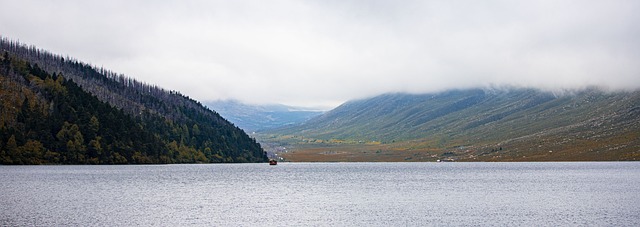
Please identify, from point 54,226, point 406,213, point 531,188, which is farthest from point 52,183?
point 531,188

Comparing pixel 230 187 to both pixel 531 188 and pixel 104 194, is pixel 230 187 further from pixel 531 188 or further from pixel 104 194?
pixel 531 188

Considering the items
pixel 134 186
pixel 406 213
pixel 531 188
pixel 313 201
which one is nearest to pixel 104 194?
pixel 134 186

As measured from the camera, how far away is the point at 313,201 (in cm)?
10069

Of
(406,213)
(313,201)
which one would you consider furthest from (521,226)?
(313,201)

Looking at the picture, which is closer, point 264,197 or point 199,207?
point 199,207

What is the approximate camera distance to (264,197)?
10819 cm

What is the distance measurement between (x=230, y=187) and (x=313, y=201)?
36.4 metres

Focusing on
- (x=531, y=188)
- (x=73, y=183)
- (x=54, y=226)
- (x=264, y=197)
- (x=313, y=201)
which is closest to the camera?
(x=54, y=226)

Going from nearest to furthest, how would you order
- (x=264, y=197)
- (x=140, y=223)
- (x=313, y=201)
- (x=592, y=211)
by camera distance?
1. (x=140, y=223)
2. (x=592, y=211)
3. (x=313, y=201)
4. (x=264, y=197)

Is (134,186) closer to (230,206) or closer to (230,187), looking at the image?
(230,187)

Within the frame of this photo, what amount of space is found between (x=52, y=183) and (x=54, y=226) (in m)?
71.3

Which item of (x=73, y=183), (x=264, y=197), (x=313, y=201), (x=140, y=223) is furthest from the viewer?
(x=73, y=183)

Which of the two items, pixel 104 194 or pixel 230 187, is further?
pixel 230 187

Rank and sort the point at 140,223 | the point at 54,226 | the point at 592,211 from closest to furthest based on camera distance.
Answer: the point at 54,226 → the point at 140,223 → the point at 592,211
